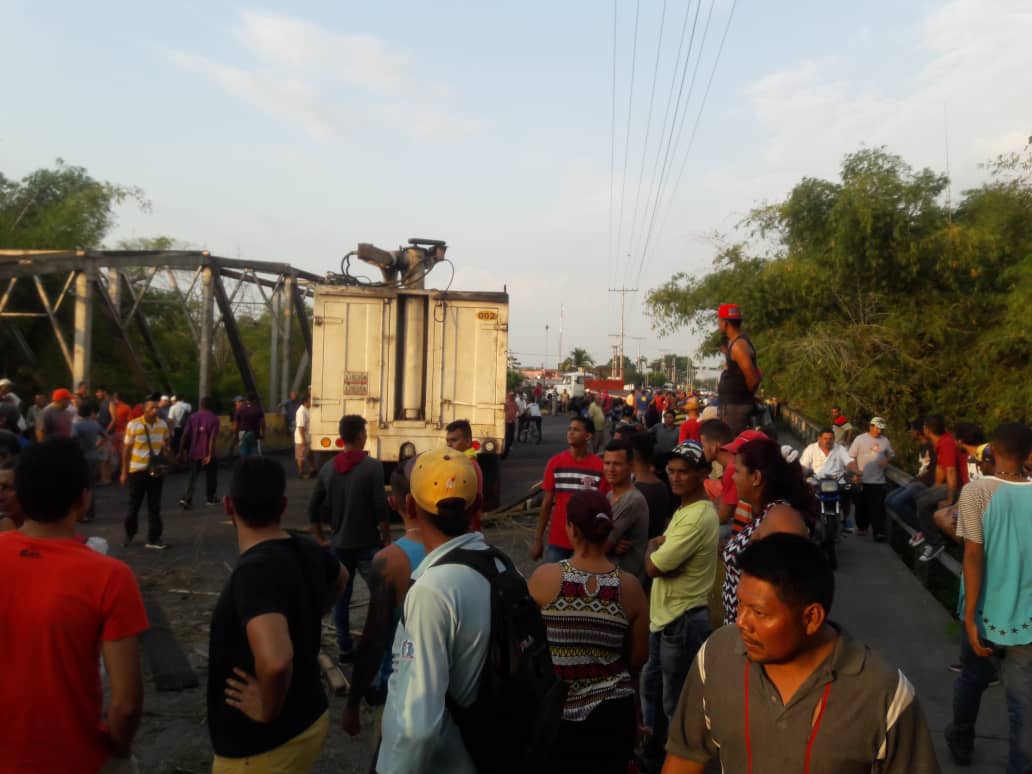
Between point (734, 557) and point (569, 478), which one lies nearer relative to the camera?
point (734, 557)

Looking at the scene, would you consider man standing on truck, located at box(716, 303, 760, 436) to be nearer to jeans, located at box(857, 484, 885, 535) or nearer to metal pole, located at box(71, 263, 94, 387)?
jeans, located at box(857, 484, 885, 535)

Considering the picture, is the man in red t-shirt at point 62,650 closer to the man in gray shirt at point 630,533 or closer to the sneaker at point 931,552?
the man in gray shirt at point 630,533

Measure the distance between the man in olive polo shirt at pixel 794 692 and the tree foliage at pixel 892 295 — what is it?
73.5 feet

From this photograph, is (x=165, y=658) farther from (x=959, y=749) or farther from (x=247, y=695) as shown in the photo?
(x=959, y=749)

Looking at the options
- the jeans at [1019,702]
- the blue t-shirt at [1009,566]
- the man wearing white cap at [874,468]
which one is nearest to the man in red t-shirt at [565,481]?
the blue t-shirt at [1009,566]

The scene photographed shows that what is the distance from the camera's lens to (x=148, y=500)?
1115 centimetres

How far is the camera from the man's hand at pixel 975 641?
182 inches

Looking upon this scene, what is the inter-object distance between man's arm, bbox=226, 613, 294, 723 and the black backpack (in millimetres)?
537

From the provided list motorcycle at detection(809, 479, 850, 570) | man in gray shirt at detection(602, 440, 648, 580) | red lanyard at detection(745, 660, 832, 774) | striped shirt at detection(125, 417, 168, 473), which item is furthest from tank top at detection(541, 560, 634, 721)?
striped shirt at detection(125, 417, 168, 473)

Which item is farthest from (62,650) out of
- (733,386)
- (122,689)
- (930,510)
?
(930,510)

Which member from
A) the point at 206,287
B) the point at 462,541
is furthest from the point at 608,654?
the point at 206,287

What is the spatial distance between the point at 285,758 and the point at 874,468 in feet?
35.9

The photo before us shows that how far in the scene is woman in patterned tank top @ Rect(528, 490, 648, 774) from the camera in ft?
12.4

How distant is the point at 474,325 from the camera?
13.8m
